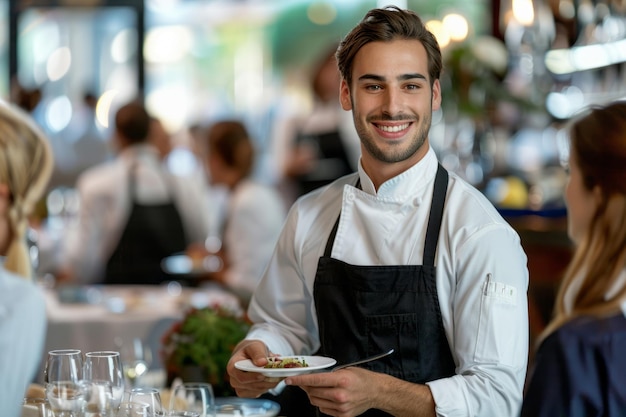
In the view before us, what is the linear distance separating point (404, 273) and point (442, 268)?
0.08 meters

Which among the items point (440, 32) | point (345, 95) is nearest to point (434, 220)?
point (345, 95)

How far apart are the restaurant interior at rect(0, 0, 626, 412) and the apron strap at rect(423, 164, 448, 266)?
204 centimetres

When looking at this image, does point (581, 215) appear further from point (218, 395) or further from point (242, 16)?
point (242, 16)

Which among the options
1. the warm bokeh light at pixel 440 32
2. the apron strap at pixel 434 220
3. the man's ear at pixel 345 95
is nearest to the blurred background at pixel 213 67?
the warm bokeh light at pixel 440 32

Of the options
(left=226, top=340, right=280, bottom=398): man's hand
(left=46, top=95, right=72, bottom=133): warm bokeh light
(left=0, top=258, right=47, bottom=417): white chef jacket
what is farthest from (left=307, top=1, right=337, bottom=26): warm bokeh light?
(left=0, top=258, right=47, bottom=417): white chef jacket

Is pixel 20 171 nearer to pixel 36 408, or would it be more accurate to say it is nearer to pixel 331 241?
pixel 36 408

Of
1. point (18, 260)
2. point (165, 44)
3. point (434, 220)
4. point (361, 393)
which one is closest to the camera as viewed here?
point (361, 393)

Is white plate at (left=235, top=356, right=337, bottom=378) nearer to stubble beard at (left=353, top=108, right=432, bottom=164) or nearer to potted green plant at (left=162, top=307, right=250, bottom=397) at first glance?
stubble beard at (left=353, top=108, right=432, bottom=164)

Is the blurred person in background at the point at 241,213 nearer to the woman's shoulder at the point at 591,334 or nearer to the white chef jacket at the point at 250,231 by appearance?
the white chef jacket at the point at 250,231

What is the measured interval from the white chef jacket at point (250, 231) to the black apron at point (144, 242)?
37 centimetres

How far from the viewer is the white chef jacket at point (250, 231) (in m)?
5.22

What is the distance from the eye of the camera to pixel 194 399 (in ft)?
7.17

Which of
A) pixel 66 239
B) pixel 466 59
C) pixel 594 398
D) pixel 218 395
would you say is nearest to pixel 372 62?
pixel 594 398

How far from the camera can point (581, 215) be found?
1.96 metres
